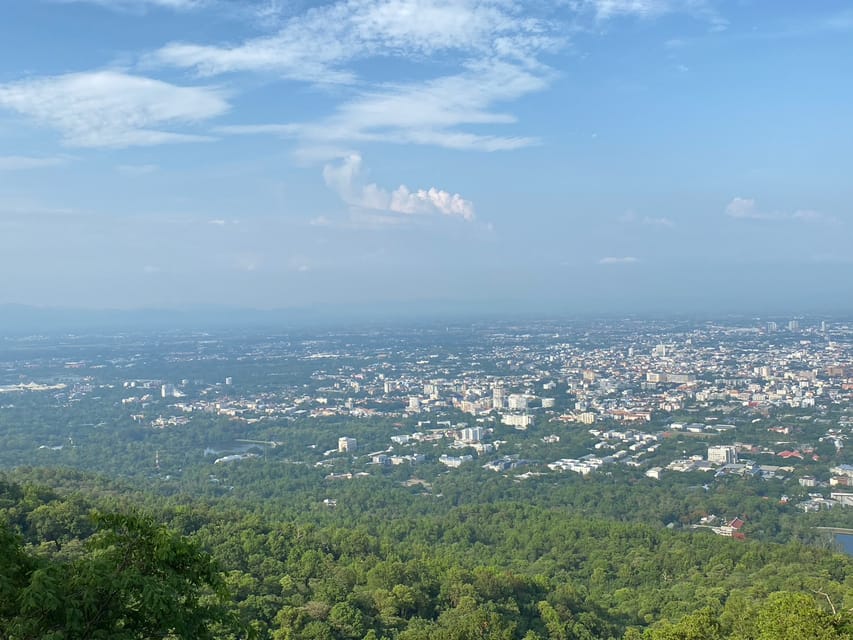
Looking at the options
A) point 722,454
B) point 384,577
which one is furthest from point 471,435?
point 384,577

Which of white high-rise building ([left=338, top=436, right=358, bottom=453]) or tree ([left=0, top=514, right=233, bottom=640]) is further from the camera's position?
white high-rise building ([left=338, top=436, right=358, bottom=453])

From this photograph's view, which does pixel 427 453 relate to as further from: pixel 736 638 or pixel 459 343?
pixel 459 343

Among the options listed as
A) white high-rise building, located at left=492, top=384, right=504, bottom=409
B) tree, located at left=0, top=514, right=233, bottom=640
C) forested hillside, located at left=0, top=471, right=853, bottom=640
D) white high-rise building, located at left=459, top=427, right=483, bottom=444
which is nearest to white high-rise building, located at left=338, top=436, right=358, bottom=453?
white high-rise building, located at left=459, top=427, right=483, bottom=444

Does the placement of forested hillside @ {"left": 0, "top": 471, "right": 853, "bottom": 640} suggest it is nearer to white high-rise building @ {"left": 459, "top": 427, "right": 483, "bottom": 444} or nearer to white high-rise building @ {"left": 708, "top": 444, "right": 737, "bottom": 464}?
white high-rise building @ {"left": 708, "top": 444, "right": 737, "bottom": 464}

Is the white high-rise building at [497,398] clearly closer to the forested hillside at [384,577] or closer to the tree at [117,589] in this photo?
the forested hillside at [384,577]

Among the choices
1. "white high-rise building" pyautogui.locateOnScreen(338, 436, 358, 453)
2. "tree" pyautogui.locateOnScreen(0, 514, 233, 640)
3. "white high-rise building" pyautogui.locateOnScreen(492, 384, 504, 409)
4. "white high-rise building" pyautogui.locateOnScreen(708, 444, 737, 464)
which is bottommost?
"white high-rise building" pyautogui.locateOnScreen(338, 436, 358, 453)

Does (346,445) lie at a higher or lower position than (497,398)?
lower

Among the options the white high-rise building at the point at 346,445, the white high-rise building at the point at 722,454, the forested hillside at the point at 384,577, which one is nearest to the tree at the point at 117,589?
the forested hillside at the point at 384,577

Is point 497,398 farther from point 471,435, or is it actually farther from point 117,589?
point 117,589
